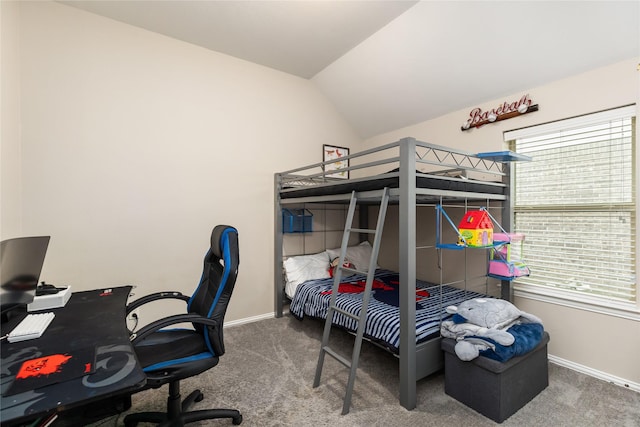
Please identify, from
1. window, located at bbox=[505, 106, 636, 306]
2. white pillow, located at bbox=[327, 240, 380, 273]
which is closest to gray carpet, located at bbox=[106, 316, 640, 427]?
window, located at bbox=[505, 106, 636, 306]

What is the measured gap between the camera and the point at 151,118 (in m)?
2.73

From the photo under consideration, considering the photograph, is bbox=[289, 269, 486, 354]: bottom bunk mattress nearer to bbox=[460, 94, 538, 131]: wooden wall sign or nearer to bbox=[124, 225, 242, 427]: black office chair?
bbox=[124, 225, 242, 427]: black office chair

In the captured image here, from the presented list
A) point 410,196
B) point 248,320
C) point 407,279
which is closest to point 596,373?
point 407,279

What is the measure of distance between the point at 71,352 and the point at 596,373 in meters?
3.35

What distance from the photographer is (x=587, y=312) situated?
2.23m

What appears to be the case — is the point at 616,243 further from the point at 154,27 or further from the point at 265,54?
the point at 154,27

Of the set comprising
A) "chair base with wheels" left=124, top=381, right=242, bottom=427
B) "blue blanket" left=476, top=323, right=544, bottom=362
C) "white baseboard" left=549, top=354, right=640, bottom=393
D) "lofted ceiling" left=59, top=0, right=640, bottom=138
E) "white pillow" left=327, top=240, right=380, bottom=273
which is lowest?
"white baseboard" left=549, top=354, right=640, bottom=393

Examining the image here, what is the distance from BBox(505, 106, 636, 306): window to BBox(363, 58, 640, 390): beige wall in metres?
0.09

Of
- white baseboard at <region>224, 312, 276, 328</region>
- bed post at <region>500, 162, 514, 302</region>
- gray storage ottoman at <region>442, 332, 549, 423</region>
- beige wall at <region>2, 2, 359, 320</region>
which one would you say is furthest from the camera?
white baseboard at <region>224, 312, 276, 328</region>

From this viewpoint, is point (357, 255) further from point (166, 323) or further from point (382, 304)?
point (166, 323)

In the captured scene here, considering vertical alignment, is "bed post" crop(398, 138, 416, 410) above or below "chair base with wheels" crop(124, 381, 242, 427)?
above

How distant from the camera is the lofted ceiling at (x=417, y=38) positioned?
205cm

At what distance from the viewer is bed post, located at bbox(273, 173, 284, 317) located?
339cm

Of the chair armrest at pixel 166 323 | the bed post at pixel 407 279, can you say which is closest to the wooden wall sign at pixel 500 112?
the bed post at pixel 407 279
